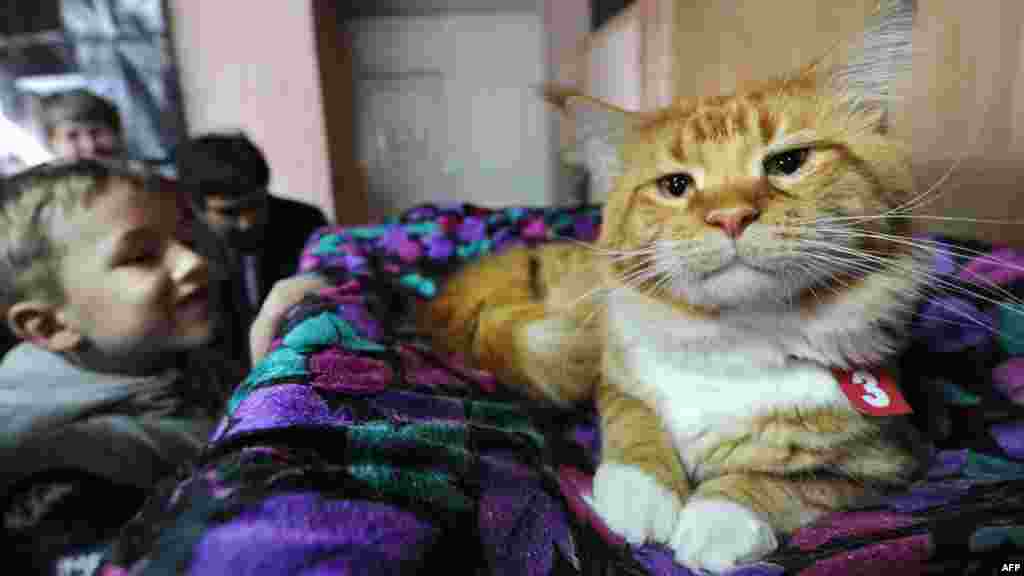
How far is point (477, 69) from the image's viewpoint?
2311 millimetres

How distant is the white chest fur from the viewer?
661 millimetres

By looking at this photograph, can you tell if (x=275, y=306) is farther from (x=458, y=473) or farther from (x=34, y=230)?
(x=458, y=473)

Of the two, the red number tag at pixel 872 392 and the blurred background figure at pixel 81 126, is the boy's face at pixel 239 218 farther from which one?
the red number tag at pixel 872 392

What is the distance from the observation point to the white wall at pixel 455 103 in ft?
7.40

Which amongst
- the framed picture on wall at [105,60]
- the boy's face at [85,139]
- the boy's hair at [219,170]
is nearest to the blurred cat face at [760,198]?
the boy's hair at [219,170]

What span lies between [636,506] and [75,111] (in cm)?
174

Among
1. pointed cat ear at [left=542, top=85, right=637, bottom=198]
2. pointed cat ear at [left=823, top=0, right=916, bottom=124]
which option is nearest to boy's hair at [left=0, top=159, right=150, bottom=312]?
pointed cat ear at [left=542, top=85, right=637, bottom=198]

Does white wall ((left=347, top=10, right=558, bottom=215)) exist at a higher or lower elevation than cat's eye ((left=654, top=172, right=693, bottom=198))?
higher

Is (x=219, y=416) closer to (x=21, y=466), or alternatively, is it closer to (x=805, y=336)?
(x=21, y=466)

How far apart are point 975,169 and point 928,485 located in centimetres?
45

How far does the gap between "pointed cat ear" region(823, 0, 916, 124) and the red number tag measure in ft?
1.02

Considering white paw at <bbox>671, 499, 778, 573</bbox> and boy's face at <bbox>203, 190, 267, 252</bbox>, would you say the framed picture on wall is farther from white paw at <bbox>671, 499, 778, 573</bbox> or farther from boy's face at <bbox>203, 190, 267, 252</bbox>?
white paw at <bbox>671, 499, 778, 573</bbox>

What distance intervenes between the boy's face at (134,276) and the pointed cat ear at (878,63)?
3.10 feet

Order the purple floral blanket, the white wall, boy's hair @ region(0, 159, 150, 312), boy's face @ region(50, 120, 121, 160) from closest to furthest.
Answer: the purple floral blanket → boy's hair @ region(0, 159, 150, 312) → boy's face @ region(50, 120, 121, 160) → the white wall
